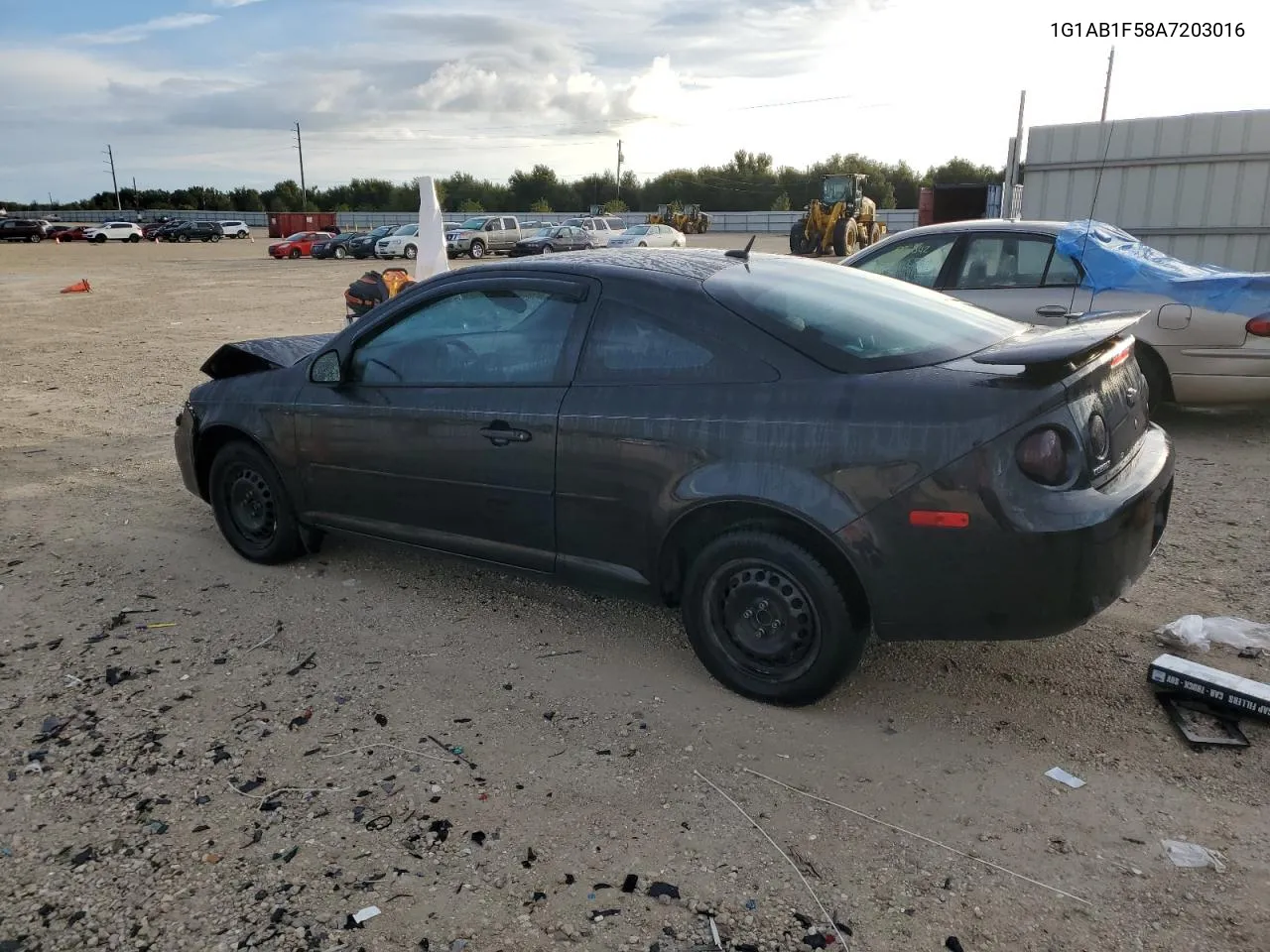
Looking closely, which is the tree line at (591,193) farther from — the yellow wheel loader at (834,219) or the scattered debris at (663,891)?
the scattered debris at (663,891)

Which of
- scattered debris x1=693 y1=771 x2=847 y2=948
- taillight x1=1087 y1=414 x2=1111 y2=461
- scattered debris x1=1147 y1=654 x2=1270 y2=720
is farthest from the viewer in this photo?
scattered debris x1=1147 y1=654 x2=1270 y2=720

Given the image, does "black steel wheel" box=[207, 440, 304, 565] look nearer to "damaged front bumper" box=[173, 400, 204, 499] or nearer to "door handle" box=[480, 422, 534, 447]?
"damaged front bumper" box=[173, 400, 204, 499]

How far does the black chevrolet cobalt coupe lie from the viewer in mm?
2977

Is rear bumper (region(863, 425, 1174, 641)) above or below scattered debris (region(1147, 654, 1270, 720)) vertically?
above

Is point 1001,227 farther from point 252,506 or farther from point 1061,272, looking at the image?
point 252,506

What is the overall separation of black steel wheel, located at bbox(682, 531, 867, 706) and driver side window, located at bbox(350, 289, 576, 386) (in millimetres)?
1034

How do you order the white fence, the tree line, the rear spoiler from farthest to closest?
the tree line < the white fence < the rear spoiler

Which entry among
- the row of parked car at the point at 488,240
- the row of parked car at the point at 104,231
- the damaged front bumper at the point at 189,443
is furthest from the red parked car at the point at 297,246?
the damaged front bumper at the point at 189,443

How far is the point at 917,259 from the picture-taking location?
7.53 meters

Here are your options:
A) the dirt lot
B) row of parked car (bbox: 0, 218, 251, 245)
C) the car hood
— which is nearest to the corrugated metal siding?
the dirt lot

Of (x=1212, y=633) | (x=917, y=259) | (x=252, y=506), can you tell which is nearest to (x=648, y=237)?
(x=917, y=259)

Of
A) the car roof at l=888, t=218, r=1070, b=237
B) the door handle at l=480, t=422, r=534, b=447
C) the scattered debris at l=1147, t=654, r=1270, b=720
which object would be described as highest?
the car roof at l=888, t=218, r=1070, b=237

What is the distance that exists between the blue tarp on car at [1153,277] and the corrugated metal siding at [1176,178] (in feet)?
12.4

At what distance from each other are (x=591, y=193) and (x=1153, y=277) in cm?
8279
